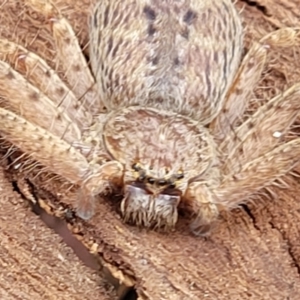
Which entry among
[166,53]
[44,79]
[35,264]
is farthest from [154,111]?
[35,264]

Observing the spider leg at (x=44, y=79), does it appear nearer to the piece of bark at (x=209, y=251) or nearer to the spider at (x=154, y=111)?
the spider at (x=154, y=111)

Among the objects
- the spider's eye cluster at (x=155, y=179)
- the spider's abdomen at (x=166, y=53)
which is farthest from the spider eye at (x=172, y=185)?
the spider's abdomen at (x=166, y=53)

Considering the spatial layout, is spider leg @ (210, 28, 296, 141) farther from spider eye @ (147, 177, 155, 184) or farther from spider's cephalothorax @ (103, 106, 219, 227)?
spider eye @ (147, 177, 155, 184)

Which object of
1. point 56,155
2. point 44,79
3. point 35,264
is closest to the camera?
point 35,264

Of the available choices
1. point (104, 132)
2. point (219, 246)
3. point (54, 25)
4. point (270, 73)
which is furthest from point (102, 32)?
point (219, 246)

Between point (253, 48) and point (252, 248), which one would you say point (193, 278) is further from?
point (253, 48)

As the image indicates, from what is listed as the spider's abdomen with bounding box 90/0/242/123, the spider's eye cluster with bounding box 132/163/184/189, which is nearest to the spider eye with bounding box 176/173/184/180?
the spider's eye cluster with bounding box 132/163/184/189

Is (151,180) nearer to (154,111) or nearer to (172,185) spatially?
(172,185)
